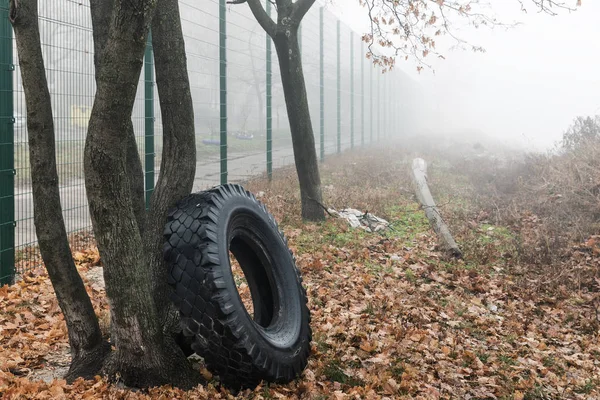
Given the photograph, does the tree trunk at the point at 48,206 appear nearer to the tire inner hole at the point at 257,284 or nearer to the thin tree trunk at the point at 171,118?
the thin tree trunk at the point at 171,118

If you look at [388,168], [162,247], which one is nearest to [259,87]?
[388,168]

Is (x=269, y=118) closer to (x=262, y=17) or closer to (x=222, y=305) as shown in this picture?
(x=262, y=17)

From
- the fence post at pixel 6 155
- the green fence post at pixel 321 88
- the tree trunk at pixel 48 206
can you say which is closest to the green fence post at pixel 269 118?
the green fence post at pixel 321 88

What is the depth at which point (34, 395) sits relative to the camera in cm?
350

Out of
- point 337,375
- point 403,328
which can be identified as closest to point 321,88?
point 403,328

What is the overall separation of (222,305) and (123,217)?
0.81 m

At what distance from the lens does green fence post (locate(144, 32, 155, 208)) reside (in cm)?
839

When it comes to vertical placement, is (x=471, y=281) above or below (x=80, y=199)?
below

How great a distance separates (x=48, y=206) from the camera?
4.02m

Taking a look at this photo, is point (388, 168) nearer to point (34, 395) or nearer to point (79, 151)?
point (79, 151)

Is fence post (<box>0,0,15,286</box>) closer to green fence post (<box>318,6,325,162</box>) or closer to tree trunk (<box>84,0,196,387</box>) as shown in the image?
tree trunk (<box>84,0,196,387</box>)

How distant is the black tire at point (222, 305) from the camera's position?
3.75 metres

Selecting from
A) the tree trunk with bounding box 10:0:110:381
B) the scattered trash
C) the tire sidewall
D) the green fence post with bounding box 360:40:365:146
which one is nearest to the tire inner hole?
the tire sidewall

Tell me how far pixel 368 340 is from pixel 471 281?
8.12 ft
